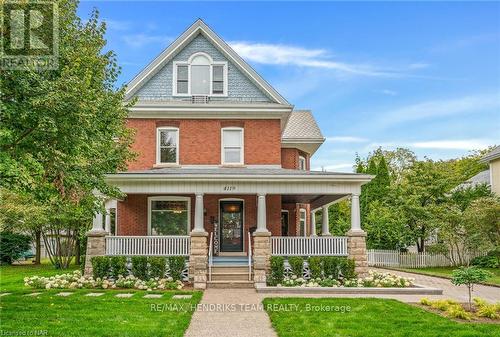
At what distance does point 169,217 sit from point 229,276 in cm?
428

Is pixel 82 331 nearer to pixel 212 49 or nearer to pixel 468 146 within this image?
pixel 212 49

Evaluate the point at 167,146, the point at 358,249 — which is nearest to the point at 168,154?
the point at 167,146

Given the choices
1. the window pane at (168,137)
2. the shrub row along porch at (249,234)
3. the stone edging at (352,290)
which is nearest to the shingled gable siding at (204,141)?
the window pane at (168,137)

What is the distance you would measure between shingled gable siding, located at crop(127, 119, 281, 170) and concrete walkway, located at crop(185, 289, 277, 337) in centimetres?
732

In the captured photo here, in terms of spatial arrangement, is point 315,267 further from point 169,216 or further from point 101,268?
point 101,268

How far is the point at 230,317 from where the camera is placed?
32.5 ft

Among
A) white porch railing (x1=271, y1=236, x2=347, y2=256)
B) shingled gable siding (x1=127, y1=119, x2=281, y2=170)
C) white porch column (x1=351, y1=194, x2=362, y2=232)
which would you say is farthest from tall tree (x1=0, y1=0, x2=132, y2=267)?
white porch column (x1=351, y1=194, x2=362, y2=232)

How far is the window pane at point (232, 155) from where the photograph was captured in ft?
65.2

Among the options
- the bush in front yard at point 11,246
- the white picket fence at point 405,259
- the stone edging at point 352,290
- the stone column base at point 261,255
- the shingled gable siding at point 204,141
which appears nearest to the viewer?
the stone edging at point 352,290

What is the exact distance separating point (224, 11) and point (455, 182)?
57.4 feet

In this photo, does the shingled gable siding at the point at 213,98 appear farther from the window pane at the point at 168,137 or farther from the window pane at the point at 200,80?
the window pane at the point at 168,137

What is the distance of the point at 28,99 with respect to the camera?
31.3 feet

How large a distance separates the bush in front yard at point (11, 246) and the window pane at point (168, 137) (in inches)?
691

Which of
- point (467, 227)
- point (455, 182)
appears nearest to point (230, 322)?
point (467, 227)
